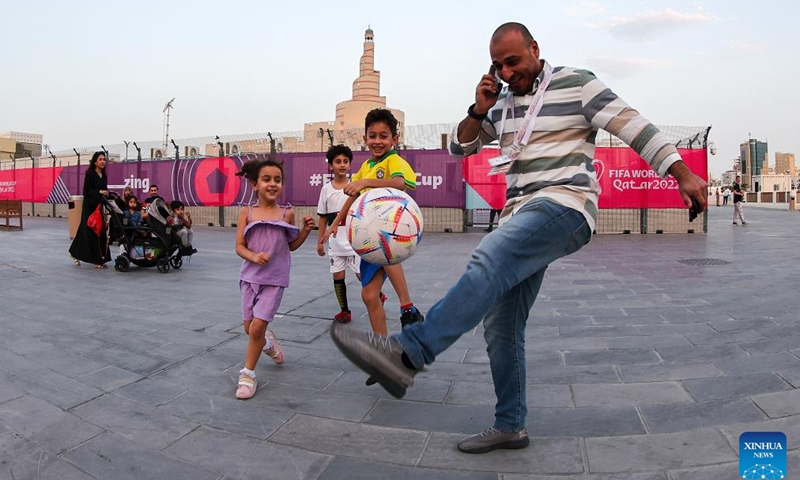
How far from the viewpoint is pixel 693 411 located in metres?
2.79

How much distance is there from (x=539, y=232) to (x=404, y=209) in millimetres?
986

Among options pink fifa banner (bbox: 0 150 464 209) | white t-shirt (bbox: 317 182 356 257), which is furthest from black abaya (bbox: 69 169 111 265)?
pink fifa banner (bbox: 0 150 464 209)

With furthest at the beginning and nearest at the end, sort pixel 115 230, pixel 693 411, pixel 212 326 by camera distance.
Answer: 1. pixel 115 230
2. pixel 212 326
3. pixel 693 411

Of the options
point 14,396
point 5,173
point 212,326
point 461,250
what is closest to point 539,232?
point 14,396

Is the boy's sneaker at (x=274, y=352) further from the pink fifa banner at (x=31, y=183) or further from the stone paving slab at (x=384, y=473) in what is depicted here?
the pink fifa banner at (x=31, y=183)

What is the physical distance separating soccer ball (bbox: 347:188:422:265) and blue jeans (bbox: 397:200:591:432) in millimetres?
679

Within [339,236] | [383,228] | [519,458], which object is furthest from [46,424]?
[339,236]

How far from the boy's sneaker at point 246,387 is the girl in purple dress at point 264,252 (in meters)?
0.03

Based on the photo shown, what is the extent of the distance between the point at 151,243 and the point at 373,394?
22.3 feet

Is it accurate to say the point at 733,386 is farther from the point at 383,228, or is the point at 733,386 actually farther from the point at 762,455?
the point at 383,228

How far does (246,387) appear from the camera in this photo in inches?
126

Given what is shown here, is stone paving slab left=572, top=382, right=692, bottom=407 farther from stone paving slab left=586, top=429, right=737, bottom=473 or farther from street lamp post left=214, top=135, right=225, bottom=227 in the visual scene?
street lamp post left=214, top=135, right=225, bottom=227

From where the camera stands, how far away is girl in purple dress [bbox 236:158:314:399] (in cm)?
338

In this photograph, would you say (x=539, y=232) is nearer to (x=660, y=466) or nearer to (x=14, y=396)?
(x=660, y=466)
